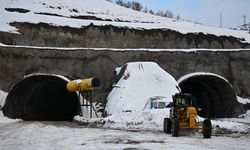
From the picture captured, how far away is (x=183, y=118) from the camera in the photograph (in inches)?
562

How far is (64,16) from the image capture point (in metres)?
36.5

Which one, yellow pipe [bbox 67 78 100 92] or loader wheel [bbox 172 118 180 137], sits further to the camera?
yellow pipe [bbox 67 78 100 92]

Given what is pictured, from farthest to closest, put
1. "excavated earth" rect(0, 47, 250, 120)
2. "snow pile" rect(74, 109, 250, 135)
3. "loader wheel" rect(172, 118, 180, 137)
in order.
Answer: "excavated earth" rect(0, 47, 250, 120) → "snow pile" rect(74, 109, 250, 135) → "loader wheel" rect(172, 118, 180, 137)

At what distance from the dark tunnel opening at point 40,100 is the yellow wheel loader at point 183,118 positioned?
1186cm

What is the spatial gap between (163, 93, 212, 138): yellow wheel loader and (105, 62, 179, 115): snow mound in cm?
567

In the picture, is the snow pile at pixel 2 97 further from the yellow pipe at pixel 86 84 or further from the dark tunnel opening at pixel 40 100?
the yellow pipe at pixel 86 84

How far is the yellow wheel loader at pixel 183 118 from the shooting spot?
1341 centimetres

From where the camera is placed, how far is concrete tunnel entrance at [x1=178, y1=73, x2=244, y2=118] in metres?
26.5

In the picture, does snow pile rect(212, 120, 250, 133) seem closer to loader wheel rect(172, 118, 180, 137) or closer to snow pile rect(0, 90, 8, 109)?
loader wheel rect(172, 118, 180, 137)

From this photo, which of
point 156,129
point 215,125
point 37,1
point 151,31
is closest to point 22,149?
point 156,129

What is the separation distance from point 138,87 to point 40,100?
10491 mm

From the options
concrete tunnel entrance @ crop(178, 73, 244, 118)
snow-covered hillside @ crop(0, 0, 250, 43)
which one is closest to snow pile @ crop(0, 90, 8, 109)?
snow-covered hillside @ crop(0, 0, 250, 43)

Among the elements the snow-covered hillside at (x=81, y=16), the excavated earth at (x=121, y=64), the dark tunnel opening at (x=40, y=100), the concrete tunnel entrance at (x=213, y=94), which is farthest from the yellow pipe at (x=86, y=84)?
the snow-covered hillside at (x=81, y=16)

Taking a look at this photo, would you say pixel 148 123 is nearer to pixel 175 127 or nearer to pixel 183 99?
pixel 183 99
